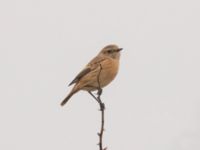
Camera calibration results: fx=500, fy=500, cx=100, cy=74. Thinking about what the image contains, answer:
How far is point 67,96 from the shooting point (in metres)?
8.20

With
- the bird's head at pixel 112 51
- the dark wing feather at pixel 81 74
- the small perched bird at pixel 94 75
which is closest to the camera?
the dark wing feather at pixel 81 74

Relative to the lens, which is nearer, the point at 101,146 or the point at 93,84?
the point at 101,146

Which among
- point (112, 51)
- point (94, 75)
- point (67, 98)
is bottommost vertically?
point (67, 98)

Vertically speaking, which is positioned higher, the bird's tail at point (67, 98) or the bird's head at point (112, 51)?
the bird's head at point (112, 51)

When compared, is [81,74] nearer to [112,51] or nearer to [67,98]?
[67,98]

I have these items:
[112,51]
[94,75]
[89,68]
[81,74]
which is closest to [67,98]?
[81,74]

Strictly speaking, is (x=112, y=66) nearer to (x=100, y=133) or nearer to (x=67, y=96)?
(x=67, y=96)

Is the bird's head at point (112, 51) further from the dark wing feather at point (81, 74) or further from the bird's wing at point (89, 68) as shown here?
the dark wing feather at point (81, 74)

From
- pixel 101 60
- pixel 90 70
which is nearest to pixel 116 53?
pixel 101 60

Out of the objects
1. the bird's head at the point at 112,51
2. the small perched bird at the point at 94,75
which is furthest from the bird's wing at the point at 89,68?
the bird's head at the point at 112,51

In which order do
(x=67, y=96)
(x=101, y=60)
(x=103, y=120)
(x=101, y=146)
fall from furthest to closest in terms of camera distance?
(x=101, y=60) → (x=67, y=96) → (x=103, y=120) → (x=101, y=146)

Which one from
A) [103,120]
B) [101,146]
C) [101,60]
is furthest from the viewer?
[101,60]

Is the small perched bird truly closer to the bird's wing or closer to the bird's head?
the bird's wing

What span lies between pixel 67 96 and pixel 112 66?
99 cm
